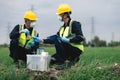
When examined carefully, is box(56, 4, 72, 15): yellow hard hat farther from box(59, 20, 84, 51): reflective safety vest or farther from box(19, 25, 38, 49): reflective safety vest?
box(19, 25, 38, 49): reflective safety vest

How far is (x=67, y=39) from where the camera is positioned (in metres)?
10.4

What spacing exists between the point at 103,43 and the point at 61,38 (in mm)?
79402

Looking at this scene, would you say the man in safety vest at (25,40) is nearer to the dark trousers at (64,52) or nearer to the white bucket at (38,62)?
the dark trousers at (64,52)

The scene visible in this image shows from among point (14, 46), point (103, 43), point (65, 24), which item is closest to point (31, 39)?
point (14, 46)

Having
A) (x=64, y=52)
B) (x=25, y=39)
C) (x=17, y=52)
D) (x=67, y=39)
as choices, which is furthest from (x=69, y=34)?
(x=17, y=52)

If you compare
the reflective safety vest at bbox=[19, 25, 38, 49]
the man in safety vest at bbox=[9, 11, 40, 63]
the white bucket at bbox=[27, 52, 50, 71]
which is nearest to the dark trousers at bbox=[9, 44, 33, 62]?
the man in safety vest at bbox=[9, 11, 40, 63]

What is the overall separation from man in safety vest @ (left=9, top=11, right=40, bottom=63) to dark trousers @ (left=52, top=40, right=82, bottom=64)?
1120 mm

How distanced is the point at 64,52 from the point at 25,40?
5.14 ft

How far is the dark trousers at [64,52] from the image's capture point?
34.4ft

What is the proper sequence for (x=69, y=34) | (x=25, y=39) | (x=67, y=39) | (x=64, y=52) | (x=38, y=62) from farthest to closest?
(x=25, y=39)
(x=69, y=34)
(x=64, y=52)
(x=67, y=39)
(x=38, y=62)

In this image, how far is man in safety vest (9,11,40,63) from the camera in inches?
458

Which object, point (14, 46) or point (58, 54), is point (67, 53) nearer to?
point (58, 54)

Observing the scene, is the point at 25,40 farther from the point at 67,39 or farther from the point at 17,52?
the point at 67,39

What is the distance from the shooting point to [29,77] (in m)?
9.14
